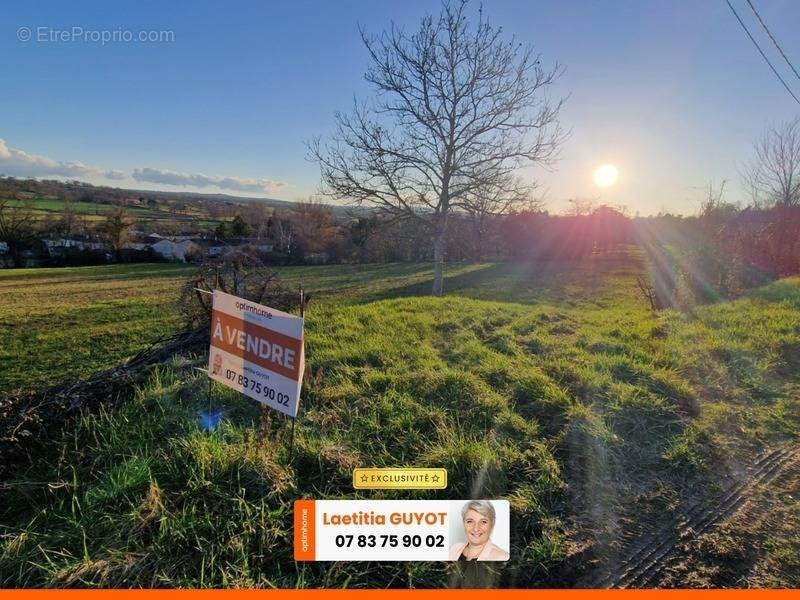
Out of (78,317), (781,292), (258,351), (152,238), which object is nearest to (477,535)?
(258,351)

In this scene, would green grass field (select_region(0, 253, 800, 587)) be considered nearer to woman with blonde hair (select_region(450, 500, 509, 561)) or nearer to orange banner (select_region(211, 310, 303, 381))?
woman with blonde hair (select_region(450, 500, 509, 561))

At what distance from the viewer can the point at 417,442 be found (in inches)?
80.2

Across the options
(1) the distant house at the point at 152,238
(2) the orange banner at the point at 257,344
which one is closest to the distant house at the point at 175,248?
(1) the distant house at the point at 152,238

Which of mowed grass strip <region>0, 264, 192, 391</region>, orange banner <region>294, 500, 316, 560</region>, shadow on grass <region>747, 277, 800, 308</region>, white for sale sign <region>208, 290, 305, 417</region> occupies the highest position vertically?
shadow on grass <region>747, 277, 800, 308</region>

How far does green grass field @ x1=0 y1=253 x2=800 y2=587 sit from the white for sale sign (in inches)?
13.1

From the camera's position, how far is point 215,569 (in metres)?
1.32

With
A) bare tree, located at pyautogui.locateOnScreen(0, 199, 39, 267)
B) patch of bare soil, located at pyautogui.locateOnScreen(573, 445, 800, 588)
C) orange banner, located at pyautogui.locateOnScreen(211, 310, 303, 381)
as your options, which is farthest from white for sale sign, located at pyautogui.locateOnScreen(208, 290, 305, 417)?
bare tree, located at pyautogui.locateOnScreen(0, 199, 39, 267)

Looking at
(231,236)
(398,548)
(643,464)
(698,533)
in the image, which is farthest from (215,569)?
(231,236)

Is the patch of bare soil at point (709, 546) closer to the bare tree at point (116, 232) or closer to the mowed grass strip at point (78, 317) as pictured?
the mowed grass strip at point (78, 317)

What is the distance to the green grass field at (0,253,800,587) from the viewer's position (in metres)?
1.37

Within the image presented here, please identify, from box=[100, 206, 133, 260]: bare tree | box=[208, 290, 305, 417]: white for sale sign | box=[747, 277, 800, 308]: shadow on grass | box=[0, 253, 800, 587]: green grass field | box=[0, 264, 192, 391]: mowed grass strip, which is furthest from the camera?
box=[100, 206, 133, 260]: bare tree

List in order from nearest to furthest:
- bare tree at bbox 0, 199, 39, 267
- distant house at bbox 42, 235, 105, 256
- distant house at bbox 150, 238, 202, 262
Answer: distant house at bbox 150, 238, 202, 262, bare tree at bbox 0, 199, 39, 267, distant house at bbox 42, 235, 105, 256

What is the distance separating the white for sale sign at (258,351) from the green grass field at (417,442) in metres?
0.33

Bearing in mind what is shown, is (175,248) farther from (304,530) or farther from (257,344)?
(304,530)
